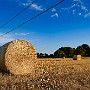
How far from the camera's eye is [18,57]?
→ 40.4ft

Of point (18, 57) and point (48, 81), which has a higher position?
point (18, 57)

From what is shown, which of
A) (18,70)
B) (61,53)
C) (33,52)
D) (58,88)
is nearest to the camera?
(58,88)

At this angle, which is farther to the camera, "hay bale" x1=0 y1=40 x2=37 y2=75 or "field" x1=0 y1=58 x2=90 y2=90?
"hay bale" x1=0 y1=40 x2=37 y2=75

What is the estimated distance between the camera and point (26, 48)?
12.6 m

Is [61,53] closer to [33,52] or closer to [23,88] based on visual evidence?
[33,52]

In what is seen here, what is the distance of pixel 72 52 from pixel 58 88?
6027cm

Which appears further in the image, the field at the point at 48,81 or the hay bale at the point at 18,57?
the hay bale at the point at 18,57

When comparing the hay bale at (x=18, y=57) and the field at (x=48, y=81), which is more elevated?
the hay bale at (x=18, y=57)

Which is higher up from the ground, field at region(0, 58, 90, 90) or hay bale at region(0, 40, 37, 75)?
hay bale at region(0, 40, 37, 75)

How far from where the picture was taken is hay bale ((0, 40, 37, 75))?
464 inches

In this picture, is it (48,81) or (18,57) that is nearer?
(48,81)

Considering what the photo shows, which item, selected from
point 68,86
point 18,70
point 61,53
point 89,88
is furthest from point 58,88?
point 61,53

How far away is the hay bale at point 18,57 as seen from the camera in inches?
464

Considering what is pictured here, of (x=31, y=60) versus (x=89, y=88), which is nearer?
(x=89, y=88)
